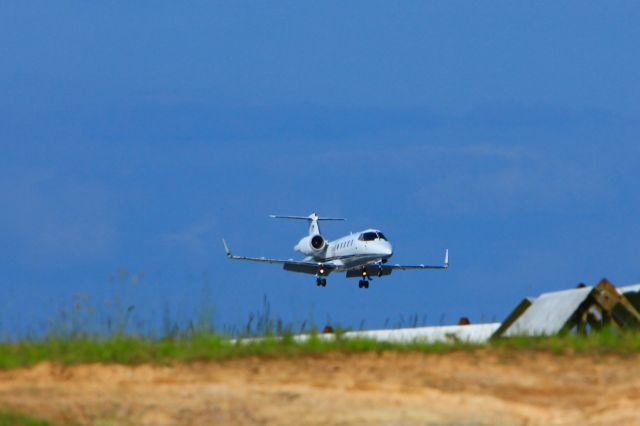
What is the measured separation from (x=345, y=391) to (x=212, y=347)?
2.06 metres

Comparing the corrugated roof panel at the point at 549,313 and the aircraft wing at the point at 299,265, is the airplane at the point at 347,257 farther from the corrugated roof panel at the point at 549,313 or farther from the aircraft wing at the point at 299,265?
the corrugated roof panel at the point at 549,313

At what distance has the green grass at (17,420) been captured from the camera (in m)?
10.6

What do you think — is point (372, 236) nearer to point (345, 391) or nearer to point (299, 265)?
point (299, 265)

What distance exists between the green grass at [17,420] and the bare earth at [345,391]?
0.75ft

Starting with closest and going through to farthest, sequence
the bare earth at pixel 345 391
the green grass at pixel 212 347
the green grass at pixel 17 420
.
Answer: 1. the green grass at pixel 17 420
2. the bare earth at pixel 345 391
3. the green grass at pixel 212 347

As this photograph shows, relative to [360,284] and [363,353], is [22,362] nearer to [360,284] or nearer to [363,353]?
[363,353]

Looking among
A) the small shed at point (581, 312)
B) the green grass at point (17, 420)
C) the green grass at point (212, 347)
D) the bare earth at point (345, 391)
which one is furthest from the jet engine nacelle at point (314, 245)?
the green grass at point (17, 420)

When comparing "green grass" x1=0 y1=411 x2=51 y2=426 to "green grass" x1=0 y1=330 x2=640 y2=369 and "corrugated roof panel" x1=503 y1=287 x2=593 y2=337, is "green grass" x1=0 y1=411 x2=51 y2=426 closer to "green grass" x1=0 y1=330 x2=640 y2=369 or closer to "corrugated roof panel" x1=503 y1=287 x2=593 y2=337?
"green grass" x1=0 y1=330 x2=640 y2=369

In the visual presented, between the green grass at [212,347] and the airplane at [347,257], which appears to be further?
the airplane at [347,257]

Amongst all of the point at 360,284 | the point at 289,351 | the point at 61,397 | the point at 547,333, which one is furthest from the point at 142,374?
the point at 360,284

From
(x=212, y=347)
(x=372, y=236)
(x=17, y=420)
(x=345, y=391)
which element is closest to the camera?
(x=17, y=420)

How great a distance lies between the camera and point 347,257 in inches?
2233

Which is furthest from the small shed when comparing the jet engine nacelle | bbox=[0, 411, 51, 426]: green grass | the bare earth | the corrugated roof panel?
the jet engine nacelle

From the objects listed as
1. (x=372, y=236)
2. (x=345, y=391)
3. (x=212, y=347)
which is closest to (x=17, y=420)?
(x=212, y=347)
